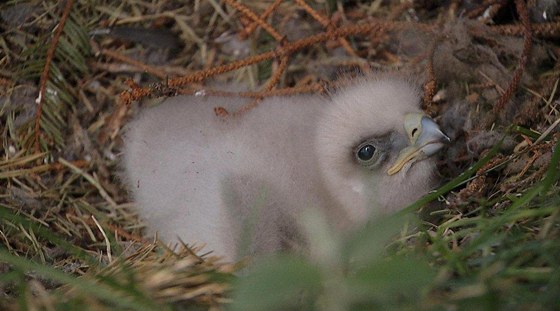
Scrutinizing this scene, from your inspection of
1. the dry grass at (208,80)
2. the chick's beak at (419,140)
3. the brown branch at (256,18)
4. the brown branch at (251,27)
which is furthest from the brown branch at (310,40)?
the chick's beak at (419,140)

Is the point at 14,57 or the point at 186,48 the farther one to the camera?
the point at 186,48

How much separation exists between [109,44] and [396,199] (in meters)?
1.66

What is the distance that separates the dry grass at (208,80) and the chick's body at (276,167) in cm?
13

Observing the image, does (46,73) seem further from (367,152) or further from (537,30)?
(537,30)

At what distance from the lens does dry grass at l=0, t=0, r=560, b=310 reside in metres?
2.30

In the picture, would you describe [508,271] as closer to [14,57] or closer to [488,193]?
[488,193]

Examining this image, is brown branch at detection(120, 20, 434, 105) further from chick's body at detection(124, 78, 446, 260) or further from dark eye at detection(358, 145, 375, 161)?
dark eye at detection(358, 145, 375, 161)

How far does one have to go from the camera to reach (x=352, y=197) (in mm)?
2340

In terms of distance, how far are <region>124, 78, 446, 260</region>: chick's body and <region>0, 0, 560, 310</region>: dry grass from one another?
0.43 feet

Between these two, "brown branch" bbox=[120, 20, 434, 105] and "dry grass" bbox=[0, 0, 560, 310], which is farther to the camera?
"brown branch" bbox=[120, 20, 434, 105]

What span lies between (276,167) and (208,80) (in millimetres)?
785

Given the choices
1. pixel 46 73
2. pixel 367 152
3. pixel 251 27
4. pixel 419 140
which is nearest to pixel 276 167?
pixel 367 152

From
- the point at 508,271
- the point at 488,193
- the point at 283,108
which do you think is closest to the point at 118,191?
the point at 283,108

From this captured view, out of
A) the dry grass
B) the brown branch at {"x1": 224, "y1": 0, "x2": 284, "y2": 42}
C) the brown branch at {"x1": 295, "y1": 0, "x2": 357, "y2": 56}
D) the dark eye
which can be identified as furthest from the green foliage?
the dark eye
